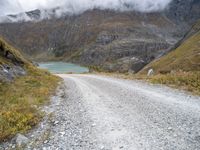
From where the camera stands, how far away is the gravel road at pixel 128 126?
9.64 m

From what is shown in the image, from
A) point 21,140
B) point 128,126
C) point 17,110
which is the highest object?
point 17,110

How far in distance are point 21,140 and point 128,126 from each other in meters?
4.48

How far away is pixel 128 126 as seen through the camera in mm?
11586

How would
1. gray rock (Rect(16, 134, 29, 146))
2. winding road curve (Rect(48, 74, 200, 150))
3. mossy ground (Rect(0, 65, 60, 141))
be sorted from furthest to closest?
1. mossy ground (Rect(0, 65, 60, 141))
2. gray rock (Rect(16, 134, 29, 146))
3. winding road curve (Rect(48, 74, 200, 150))

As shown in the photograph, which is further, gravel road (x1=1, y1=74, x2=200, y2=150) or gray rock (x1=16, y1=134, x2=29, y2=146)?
gray rock (x1=16, y1=134, x2=29, y2=146)

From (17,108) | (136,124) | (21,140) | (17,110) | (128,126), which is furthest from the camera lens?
(17,108)

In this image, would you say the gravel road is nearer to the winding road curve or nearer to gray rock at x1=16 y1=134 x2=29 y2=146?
the winding road curve

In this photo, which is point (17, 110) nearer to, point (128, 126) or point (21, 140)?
point (21, 140)

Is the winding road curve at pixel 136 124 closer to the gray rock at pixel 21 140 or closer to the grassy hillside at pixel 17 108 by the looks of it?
the gray rock at pixel 21 140

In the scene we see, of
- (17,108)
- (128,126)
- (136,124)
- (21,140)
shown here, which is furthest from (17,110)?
(136,124)

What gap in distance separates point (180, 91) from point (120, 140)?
478 inches

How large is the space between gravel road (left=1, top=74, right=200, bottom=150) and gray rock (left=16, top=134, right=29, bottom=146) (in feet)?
1.38

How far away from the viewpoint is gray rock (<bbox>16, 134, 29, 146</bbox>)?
10496 mm

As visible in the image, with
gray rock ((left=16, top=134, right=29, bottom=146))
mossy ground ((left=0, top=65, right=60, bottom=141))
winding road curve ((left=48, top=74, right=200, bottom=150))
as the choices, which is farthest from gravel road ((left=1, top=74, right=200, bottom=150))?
mossy ground ((left=0, top=65, right=60, bottom=141))
